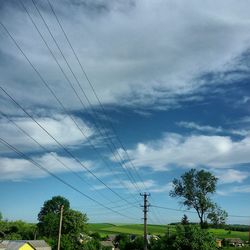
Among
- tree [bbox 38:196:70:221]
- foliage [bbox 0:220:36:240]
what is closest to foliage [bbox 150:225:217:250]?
foliage [bbox 0:220:36:240]

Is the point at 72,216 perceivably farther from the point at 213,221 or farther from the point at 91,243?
the point at 213,221

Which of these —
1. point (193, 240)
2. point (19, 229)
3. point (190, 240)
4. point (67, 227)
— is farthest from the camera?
point (19, 229)

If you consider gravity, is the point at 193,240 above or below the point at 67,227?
below

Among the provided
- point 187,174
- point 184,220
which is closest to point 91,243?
point 184,220

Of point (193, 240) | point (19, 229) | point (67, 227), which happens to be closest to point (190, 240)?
point (193, 240)

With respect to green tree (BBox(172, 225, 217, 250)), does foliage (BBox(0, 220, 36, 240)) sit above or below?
above

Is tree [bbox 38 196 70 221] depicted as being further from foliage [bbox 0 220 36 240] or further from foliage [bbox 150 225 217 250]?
foliage [bbox 150 225 217 250]

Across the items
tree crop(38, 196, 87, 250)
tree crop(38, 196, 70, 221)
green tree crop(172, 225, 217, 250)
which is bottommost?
green tree crop(172, 225, 217, 250)

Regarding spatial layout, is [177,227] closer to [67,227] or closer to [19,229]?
[67,227]

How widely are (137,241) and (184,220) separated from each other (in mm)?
12045

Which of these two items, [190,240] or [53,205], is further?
[53,205]

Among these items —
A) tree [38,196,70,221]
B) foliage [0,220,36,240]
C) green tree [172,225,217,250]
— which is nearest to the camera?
green tree [172,225,217,250]

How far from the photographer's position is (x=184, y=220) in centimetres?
9338

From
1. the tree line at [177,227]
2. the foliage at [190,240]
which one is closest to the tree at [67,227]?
the tree line at [177,227]
